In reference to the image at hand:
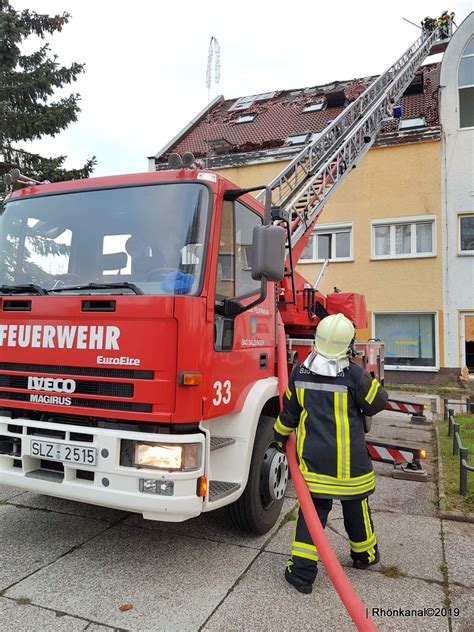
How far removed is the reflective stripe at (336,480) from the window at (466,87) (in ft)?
46.9

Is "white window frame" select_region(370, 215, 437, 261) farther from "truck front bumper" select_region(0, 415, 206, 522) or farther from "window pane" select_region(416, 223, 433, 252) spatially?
"truck front bumper" select_region(0, 415, 206, 522)

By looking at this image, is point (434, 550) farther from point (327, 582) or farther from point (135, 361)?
point (135, 361)

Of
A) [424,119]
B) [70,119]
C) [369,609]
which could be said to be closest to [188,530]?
[369,609]

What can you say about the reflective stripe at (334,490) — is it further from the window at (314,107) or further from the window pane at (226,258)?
the window at (314,107)

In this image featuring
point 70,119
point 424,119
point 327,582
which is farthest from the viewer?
point 424,119

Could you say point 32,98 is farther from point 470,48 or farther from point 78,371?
point 470,48

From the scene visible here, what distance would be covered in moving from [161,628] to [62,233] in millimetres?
2623

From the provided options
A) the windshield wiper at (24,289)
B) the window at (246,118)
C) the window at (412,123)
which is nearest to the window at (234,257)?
the windshield wiper at (24,289)

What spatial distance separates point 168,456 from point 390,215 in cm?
1319

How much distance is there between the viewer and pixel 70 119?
38.5 feet

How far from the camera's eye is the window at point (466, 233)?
45.5 ft

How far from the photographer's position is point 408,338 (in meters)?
14.4

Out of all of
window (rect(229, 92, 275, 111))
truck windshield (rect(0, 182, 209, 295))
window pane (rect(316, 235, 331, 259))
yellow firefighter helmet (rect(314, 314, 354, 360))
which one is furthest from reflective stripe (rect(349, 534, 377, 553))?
Answer: window (rect(229, 92, 275, 111))

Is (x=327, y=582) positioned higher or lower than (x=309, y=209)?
lower
